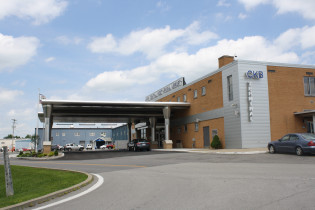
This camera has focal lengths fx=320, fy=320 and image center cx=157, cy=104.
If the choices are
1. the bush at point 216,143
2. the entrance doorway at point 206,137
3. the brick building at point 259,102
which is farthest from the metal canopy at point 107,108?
the bush at point 216,143

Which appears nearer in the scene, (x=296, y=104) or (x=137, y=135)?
(x=296, y=104)

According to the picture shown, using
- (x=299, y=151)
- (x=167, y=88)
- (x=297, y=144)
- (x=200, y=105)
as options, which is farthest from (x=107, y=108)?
(x=299, y=151)

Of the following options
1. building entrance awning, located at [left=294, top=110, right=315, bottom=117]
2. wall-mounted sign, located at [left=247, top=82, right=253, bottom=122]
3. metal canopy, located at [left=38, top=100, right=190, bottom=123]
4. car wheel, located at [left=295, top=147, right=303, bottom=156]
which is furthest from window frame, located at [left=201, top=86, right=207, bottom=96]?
car wheel, located at [left=295, top=147, right=303, bottom=156]

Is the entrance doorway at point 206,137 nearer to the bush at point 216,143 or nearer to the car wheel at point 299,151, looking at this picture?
the bush at point 216,143

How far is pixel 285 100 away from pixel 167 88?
70.0 ft

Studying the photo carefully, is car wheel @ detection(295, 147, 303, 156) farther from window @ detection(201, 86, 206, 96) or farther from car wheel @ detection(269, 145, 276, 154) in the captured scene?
window @ detection(201, 86, 206, 96)

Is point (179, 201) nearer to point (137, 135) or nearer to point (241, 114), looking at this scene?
point (241, 114)

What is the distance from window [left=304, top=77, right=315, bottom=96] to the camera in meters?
30.4

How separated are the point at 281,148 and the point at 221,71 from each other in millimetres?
12241

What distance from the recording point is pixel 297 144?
19391mm

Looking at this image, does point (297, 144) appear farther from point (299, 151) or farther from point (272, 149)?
point (272, 149)

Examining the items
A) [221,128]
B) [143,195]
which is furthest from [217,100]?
[143,195]

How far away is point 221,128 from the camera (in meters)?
31.1

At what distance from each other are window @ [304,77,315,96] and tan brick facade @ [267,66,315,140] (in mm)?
485
